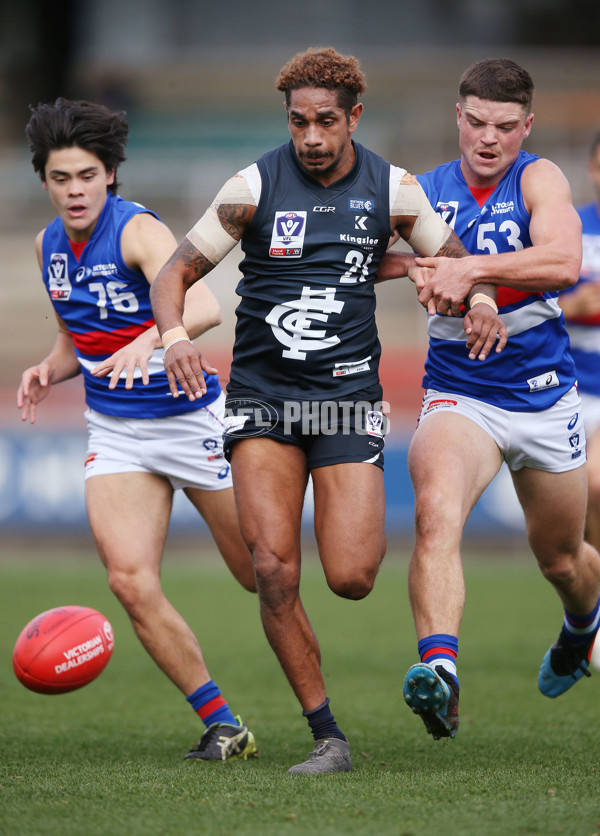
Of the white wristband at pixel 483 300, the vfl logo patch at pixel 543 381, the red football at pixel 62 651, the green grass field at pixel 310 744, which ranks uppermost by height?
the white wristband at pixel 483 300

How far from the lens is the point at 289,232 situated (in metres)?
4.63

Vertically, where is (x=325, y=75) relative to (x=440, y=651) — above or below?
above

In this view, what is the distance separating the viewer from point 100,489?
523cm

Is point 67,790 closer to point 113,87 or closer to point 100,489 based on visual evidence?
point 100,489

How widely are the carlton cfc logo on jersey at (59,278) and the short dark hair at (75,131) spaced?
1.27 ft

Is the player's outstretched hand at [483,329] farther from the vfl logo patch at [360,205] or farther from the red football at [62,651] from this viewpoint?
the red football at [62,651]

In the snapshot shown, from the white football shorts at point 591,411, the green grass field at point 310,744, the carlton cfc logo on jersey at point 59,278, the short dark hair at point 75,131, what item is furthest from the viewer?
the white football shorts at point 591,411

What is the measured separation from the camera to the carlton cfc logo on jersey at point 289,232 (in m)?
4.62

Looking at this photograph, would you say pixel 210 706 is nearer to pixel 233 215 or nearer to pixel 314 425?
pixel 314 425

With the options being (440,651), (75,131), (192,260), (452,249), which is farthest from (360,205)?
(440,651)

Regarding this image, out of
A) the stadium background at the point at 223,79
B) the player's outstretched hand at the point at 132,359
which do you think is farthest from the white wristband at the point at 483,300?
the stadium background at the point at 223,79

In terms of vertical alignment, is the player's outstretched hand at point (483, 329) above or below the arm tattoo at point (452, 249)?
below

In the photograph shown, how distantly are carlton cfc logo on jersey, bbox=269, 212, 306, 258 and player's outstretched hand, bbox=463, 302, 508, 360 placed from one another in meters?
0.75

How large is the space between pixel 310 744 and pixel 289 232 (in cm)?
241
